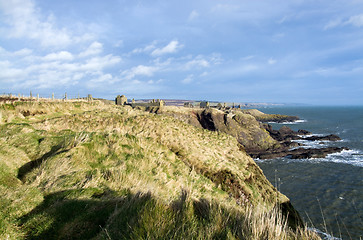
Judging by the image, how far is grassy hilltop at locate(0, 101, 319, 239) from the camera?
3.52 metres

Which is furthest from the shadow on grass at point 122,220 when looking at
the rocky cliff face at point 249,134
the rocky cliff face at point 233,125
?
the rocky cliff face at point 233,125

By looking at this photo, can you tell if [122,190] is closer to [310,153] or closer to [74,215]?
[74,215]

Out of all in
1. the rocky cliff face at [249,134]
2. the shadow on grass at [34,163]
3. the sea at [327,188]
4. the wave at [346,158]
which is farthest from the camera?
the rocky cliff face at [249,134]

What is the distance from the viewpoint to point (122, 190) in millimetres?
6082

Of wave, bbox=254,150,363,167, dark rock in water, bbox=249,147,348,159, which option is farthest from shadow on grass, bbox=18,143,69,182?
dark rock in water, bbox=249,147,348,159

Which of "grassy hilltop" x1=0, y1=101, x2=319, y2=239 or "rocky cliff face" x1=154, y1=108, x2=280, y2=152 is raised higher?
"grassy hilltop" x1=0, y1=101, x2=319, y2=239

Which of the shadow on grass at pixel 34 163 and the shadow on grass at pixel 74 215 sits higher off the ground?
the shadow on grass at pixel 34 163

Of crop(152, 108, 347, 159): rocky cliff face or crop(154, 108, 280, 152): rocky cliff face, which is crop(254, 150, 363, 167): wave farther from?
crop(154, 108, 280, 152): rocky cliff face

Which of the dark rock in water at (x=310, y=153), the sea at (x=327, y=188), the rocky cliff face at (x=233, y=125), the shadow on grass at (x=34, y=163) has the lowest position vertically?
the sea at (x=327, y=188)

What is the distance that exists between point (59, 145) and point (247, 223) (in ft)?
25.6

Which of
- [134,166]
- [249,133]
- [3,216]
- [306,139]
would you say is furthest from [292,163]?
[3,216]

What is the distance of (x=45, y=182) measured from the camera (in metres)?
5.73

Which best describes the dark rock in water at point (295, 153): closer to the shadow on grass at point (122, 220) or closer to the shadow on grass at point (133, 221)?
the shadow on grass at point (133, 221)

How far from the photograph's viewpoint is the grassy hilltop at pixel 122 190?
3.52 m
